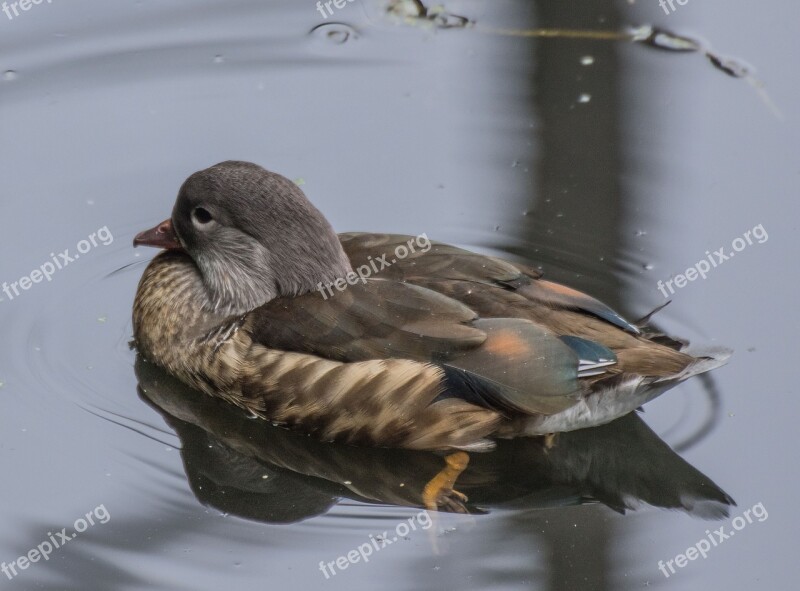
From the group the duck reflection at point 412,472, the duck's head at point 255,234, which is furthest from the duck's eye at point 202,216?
the duck reflection at point 412,472

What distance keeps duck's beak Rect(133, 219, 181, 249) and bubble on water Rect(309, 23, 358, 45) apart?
2910mm

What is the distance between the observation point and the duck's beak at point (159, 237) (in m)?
6.67

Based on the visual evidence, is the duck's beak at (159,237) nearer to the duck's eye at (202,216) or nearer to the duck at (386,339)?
the duck at (386,339)

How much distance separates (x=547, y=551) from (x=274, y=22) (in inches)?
194

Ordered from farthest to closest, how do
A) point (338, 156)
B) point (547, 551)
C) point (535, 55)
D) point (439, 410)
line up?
point (535, 55) < point (338, 156) < point (439, 410) < point (547, 551)

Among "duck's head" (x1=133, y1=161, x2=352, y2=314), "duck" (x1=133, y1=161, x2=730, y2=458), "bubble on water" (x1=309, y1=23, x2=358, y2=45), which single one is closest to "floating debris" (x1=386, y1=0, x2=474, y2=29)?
"bubble on water" (x1=309, y1=23, x2=358, y2=45)

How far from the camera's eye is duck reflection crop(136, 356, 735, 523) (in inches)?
233

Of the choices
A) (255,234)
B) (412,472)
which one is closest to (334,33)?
(255,234)

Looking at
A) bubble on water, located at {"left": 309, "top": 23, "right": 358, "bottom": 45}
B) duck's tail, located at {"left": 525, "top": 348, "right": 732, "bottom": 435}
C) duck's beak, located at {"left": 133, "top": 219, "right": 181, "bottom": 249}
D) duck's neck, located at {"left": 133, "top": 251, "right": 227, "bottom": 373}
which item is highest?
bubble on water, located at {"left": 309, "top": 23, "right": 358, "bottom": 45}

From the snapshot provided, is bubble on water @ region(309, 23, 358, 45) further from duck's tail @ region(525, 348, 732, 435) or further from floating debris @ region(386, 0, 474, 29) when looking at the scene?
duck's tail @ region(525, 348, 732, 435)

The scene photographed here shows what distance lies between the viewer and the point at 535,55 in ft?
29.7

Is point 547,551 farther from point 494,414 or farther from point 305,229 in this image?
point 305,229

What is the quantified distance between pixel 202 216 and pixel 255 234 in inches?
11.7

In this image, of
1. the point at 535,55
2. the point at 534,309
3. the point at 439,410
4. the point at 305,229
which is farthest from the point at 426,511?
the point at 535,55
